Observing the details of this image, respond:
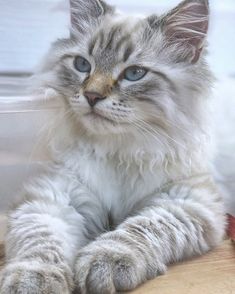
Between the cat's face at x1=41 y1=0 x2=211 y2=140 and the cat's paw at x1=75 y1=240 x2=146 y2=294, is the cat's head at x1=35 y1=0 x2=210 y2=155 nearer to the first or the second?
the cat's face at x1=41 y1=0 x2=211 y2=140

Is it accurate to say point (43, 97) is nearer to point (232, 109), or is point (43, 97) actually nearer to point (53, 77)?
point (53, 77)

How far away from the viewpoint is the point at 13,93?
5.68 ft

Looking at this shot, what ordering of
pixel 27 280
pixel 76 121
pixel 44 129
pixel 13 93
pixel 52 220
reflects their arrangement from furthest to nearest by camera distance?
1. pixel 13 93
2. pixel 44 129
3. pixel 76 121
4. pixel 52 220
5. pixel 27 280

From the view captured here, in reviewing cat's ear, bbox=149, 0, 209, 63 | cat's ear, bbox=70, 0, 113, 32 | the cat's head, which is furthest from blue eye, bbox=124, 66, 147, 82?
cat's ear, bbox=70, 0, 113, 32

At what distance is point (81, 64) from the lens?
1433mm

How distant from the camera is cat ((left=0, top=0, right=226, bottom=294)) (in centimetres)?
123

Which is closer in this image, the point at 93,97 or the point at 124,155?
the point at 93,97

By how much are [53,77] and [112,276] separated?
0.62 m

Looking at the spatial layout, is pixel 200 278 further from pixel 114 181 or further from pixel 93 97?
pixel 93 97

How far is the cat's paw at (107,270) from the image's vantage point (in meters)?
1.10

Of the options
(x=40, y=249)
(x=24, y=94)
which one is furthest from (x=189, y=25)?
(x=40, y=249)

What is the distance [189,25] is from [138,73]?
0.18 metres

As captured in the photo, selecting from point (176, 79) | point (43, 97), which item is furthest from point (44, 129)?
point (176, 79)

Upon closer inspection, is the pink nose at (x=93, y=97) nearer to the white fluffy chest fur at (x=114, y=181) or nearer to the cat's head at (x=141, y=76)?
the cat's head at (x=141, y=76)
